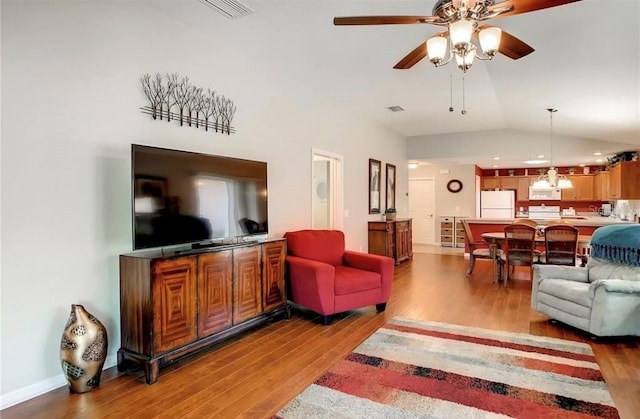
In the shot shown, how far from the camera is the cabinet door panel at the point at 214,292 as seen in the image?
304 centimetres

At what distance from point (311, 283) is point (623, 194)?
21.8ft

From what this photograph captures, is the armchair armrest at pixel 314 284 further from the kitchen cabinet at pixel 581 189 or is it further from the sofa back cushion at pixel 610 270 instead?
the kitchen cabinet at pixel 581 189

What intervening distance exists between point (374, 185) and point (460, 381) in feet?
16.3

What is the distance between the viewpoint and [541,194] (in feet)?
36.3

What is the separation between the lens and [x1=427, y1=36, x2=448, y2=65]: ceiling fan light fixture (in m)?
2.46

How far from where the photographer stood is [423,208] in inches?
451

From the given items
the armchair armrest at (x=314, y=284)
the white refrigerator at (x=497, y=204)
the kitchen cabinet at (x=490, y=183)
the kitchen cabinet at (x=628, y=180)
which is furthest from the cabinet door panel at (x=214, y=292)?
the kitchen cabinet at (x=490, y=183)

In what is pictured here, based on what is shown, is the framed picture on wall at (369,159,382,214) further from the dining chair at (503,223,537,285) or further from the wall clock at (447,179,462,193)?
the wall clock at (447,179,462,193)

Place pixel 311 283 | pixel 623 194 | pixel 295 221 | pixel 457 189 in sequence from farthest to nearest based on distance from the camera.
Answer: pixel 457 189
pixel 623 194
pixel 295 221
pixel 311 283

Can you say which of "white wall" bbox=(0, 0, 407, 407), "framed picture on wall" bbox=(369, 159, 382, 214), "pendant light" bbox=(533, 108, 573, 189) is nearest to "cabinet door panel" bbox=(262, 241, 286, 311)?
"white wall" bbox=(0, 0, 407, 407)

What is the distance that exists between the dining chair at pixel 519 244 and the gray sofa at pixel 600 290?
4.70 ft

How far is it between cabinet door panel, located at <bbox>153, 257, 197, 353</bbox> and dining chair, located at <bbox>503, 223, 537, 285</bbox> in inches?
184

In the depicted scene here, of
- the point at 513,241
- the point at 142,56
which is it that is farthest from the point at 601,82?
the point at 142,56

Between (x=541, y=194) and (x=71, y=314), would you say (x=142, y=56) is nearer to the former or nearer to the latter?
(x=71, y=314)
